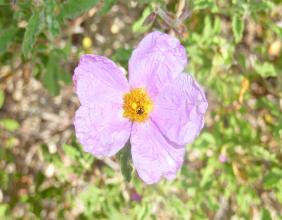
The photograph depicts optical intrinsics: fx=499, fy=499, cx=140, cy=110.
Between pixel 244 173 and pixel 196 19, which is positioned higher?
pixel 196 19

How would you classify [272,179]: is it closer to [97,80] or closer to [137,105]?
[137,105]

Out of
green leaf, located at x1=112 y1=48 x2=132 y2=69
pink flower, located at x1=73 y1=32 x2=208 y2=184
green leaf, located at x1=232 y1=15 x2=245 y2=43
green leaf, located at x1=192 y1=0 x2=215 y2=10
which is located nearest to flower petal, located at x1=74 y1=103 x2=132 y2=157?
pink flower, located at x1=73 y1=32 x2=208 y2=184

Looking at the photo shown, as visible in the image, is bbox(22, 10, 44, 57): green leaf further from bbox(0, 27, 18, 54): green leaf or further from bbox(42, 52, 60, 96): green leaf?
bbox(42, 52, 60, 96): green leaf

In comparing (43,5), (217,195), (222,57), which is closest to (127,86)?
(43,5)

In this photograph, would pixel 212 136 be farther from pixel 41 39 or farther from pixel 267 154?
pixel 41 39

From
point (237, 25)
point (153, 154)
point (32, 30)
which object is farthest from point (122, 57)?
point (237, 25)

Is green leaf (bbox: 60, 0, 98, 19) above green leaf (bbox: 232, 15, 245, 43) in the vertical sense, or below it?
above
